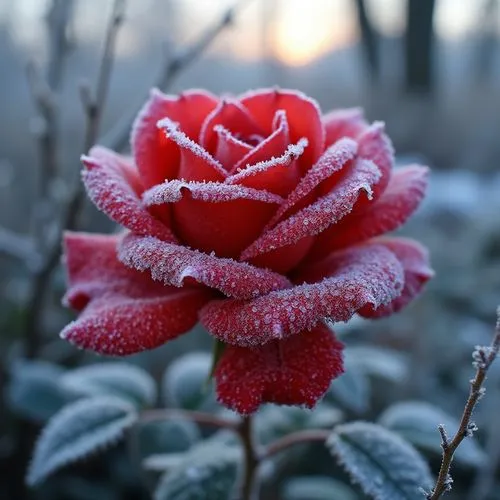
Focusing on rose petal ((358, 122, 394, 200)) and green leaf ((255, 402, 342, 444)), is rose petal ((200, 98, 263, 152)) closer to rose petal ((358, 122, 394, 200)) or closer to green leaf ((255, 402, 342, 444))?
rose petal ((358, 122, 394, 200))

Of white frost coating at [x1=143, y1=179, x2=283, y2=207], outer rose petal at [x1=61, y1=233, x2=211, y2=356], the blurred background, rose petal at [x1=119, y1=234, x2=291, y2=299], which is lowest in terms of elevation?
the blurred background

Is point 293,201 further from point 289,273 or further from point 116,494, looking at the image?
point 116,494

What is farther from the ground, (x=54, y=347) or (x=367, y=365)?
(x=367, y=365)

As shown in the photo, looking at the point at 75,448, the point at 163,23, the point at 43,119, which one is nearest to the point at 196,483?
the point at 75,448

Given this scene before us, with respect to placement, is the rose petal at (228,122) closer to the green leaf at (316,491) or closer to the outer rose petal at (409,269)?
the outer rose petal at (409,269)

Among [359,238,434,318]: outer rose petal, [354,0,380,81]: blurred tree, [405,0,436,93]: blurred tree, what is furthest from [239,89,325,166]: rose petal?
[354,0,380,81]: blurred tree

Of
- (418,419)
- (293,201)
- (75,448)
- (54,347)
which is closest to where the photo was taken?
(293,201)

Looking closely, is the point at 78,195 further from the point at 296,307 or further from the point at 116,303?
the point at 296,307

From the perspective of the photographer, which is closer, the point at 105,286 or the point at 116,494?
the point at 105,286
